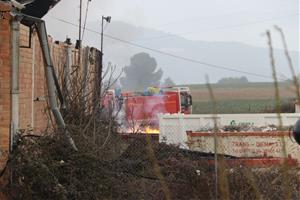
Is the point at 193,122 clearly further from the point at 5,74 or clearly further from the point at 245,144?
the point at 5,74

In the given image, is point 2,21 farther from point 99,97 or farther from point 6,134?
point 99,97

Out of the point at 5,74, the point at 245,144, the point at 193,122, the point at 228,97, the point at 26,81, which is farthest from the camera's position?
the point at 193,122

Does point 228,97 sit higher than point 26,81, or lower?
lower

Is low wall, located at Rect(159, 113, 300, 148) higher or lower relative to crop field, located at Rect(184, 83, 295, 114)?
lower

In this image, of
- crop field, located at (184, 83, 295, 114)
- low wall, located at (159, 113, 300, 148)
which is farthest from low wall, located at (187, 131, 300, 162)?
low wall, located at (159, 113, 300, 148)

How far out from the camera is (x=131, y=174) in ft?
28.8

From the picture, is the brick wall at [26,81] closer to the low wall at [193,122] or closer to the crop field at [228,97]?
the crop field at [228,97]

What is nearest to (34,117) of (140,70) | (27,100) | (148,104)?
(27,100)

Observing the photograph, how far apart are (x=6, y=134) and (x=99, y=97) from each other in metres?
5.08

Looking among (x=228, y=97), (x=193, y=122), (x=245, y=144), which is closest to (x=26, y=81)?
(x=228, y=97)

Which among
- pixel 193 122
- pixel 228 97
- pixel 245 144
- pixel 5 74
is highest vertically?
pixel 5 74

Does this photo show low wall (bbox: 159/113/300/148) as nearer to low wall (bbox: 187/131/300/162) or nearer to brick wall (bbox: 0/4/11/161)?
low wall (bbox: 187/131/300/162)

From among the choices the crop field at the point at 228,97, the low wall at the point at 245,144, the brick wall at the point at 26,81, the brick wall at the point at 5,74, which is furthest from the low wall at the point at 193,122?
the brick wall at the point at 5,74

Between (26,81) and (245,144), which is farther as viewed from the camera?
(245,144)
